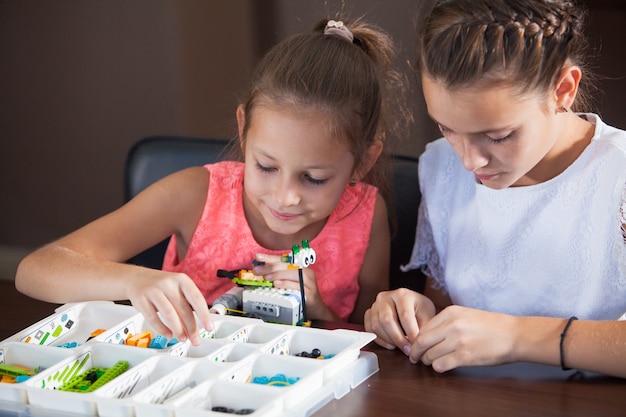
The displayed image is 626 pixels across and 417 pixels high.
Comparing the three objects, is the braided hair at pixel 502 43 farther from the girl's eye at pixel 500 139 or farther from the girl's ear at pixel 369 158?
the girl's ear at pixel 369 158

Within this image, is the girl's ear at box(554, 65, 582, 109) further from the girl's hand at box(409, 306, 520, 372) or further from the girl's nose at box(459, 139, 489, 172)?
the girl's hand at box(409, 306, 520, 372)

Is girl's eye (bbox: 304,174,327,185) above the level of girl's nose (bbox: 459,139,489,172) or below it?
below

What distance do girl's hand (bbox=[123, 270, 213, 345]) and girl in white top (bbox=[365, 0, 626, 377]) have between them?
0.27 meters

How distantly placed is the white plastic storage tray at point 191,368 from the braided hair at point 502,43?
0.42 meters

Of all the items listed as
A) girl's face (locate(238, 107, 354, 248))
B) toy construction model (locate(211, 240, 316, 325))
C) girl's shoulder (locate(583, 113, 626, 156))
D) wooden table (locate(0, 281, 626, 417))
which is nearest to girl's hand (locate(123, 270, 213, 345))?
toy construction model (locate(211, 240, 316, 325))

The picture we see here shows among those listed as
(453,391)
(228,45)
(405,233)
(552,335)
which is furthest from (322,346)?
(228,45)

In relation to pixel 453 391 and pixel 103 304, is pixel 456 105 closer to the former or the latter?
pixel 453 391

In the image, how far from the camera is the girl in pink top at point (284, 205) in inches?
60.6

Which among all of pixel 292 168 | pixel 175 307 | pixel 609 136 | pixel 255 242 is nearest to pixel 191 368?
pixel 175 307

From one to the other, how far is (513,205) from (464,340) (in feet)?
1.60

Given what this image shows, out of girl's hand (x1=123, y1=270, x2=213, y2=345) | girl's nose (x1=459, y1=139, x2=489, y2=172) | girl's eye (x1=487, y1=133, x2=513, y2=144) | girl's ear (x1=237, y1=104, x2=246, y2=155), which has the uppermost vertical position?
girl's eye (x1=487, y1=133, x2=513, y2=144)

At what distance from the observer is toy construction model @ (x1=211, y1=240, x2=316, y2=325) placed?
1.39 metres

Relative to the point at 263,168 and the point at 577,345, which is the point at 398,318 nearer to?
the point at 577,345

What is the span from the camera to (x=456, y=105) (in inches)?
52.7
